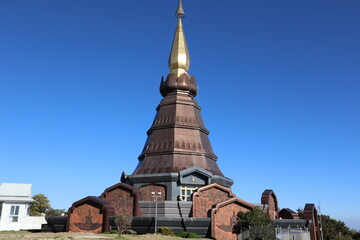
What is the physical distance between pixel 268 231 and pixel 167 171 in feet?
40.4

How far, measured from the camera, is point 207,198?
32438mm

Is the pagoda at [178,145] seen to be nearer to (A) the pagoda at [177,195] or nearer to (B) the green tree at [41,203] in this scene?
(A) the pagoda at [177,195]

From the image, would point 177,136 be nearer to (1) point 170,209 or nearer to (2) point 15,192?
(1) point 170,209

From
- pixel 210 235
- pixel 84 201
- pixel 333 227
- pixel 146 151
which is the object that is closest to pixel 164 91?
pixel 146 151

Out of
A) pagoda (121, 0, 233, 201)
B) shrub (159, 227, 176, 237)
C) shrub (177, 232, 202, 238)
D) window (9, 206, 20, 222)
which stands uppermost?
pagoda (121, 0, 233, 201)

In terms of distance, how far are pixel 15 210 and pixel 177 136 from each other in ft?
64.3

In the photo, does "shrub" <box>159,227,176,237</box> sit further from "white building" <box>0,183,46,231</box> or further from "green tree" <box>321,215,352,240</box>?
"green tree" <box>321,215,352,240</box>

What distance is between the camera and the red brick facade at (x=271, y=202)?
36219 millimetres

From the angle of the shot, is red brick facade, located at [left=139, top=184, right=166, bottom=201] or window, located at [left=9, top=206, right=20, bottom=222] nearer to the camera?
red brick facade, located at [left=139, top=184, right=166, bottom=201]

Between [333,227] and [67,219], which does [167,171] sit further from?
[333,227]

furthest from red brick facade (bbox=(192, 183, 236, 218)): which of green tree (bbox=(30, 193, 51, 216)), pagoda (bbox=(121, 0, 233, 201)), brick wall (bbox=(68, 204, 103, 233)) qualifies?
green tree (bbox=(30, 193, 51, 216))

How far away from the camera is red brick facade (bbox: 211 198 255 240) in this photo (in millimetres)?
29234

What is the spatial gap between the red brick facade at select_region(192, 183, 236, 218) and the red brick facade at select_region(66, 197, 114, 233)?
7814 mm

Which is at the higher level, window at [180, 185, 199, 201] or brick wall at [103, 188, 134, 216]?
window at [180, 185, 199, 201]
